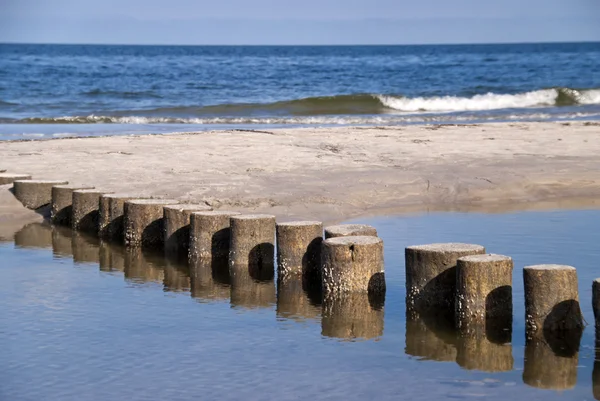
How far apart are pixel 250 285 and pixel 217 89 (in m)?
31.3

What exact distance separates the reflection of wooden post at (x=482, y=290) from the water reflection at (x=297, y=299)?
125 centimetres

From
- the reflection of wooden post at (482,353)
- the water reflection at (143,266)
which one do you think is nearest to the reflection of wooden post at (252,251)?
the water reflection at (143,266)

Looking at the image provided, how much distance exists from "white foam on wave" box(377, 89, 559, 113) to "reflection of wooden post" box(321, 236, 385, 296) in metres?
25.2

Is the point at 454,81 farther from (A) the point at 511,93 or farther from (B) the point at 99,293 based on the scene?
(B) the point at 99,293

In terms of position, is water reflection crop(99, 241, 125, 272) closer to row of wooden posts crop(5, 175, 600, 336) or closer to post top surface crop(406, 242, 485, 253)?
row of wooden posts crop(5, 175, 600, 336)

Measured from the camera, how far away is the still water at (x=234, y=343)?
599 cm

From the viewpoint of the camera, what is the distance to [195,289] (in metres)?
8.62

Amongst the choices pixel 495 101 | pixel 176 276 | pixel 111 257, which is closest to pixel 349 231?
pixel 176 276

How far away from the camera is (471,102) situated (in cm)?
3425

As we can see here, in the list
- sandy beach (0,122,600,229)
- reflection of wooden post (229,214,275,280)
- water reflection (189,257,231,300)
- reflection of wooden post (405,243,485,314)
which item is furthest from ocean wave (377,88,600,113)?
reflection of wooden post (405,243,485,314)

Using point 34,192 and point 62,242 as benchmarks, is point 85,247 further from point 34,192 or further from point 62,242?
point 34,192

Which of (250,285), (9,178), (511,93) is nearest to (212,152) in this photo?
(9,178)

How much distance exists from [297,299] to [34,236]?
13.5 ft

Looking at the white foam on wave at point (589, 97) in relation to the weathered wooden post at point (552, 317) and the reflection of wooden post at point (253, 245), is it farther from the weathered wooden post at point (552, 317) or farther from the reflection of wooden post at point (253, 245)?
the weathered wooden post at point (552, 317)
